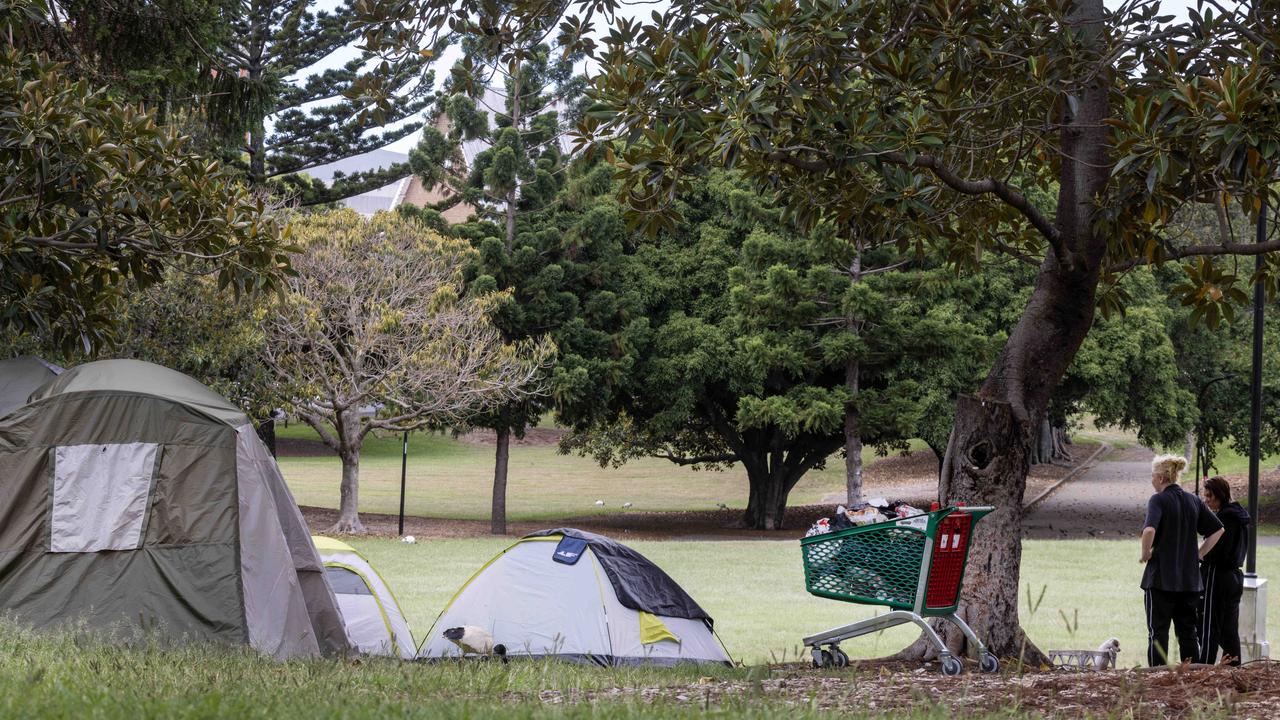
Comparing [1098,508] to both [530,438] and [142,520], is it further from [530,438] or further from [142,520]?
[530,438]

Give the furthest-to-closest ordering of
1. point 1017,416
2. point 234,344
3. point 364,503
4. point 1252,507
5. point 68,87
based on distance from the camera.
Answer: point 364,503 → point 234,344 → point 1252,507 → point 68,87 → point 1017,416

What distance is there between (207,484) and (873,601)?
→ 4572 mm

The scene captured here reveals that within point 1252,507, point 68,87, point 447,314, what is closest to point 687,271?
point 447,314

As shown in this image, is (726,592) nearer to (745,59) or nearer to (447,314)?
(447,314)

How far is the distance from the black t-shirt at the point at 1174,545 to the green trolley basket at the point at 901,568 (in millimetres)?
1516

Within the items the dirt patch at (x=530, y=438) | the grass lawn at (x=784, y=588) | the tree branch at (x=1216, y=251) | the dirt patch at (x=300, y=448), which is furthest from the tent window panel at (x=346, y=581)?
the dirt patch at (x=530, y=438)

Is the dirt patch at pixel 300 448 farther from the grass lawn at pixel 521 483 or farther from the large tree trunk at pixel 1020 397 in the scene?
the large tree trunk at pixel 1020 397

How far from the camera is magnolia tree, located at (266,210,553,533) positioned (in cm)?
2173

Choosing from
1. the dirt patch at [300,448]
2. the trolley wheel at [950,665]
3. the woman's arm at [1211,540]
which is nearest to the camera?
the trolley wheel at [950,665]

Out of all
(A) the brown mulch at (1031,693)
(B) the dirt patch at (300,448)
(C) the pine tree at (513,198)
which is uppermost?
(C) the pine tree at (513,198)

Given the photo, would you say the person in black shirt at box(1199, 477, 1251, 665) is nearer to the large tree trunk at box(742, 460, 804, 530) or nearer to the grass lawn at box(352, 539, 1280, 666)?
the grass lawn at box(352, 539, 1280, 666)

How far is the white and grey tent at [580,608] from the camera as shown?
9484mm

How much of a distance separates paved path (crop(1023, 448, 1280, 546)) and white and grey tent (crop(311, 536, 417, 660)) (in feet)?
63.8

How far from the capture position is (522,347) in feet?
80.4
